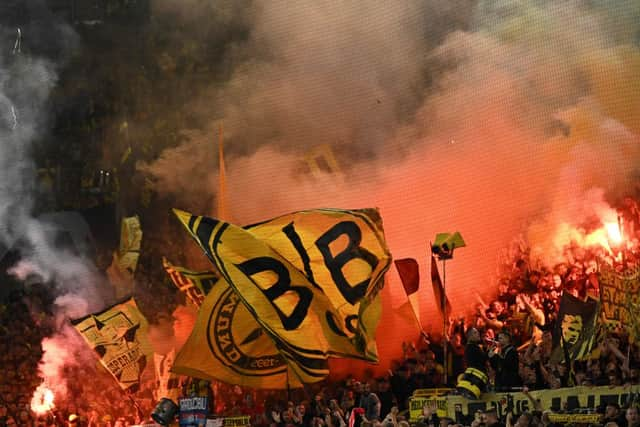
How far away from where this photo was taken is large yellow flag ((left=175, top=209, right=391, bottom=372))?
11.2 m

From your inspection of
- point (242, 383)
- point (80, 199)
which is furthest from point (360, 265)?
point (80, 199)

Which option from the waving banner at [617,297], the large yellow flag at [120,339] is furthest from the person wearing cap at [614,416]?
the large yellow flag at [120,339]

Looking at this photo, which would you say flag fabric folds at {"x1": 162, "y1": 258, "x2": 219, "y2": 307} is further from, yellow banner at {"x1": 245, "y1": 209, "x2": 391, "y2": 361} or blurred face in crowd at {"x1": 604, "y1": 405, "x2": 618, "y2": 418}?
blurred face in crowd at {"x1": 604, "y1": 405, "x2": 618, "y2": 418}

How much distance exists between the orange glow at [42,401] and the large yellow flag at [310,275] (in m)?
4.29

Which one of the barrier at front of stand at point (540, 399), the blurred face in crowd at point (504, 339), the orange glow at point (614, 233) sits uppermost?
the orange glow at point (614, 233)

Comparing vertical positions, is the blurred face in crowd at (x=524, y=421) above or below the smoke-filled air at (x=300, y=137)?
below

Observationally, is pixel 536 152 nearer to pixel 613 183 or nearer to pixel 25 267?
pixel 613 183

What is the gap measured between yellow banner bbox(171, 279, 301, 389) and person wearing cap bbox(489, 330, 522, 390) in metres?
3.37

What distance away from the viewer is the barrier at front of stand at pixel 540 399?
8.42m

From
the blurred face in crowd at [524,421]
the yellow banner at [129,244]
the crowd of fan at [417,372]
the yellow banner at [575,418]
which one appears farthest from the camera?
the yellow banner at [129,244]

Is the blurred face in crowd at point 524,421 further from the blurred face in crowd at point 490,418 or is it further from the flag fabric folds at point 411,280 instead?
the flag fabric folds at point 411,280

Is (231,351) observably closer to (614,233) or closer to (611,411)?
(614,233)

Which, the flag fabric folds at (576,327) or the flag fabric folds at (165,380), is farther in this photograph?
the flag fabric folds at (165,380)

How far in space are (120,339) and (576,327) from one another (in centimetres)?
609
